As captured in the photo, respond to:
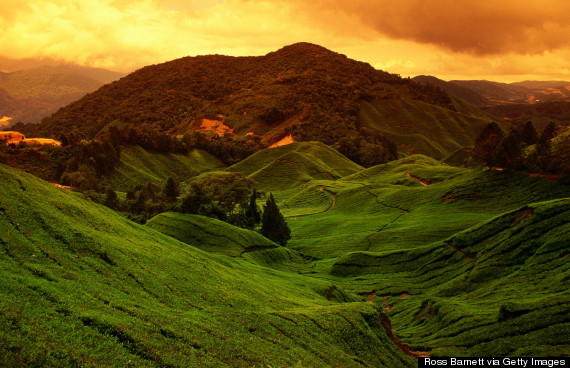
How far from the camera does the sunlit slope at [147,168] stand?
148 meters

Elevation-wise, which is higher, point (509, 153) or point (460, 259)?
point (509, 153)

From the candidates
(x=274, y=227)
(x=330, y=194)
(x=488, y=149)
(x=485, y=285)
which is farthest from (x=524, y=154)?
(x=330, y=194)

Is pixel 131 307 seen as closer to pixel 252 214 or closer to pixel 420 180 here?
pixel 252 214

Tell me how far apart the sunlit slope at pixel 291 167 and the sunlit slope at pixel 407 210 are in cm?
4520

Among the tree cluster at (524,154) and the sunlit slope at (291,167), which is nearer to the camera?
the tree cluster at (524,154)

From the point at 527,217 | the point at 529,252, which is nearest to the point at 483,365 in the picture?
the point at 529,252

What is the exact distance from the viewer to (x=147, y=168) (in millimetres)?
168000

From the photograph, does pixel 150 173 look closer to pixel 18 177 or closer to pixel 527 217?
pixel 18 177

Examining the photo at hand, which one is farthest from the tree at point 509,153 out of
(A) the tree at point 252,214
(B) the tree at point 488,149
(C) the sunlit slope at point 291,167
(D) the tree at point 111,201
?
(D) the tree at point 111,201

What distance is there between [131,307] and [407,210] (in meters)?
78.2

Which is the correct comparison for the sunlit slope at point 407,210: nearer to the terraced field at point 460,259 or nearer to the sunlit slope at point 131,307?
the terraced field at point 460,259

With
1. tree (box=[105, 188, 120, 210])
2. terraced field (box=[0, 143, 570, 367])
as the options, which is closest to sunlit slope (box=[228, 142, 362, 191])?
tree (box=[105, 188, 120, 210])

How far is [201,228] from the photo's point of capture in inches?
2670

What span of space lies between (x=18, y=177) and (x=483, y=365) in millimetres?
39528
